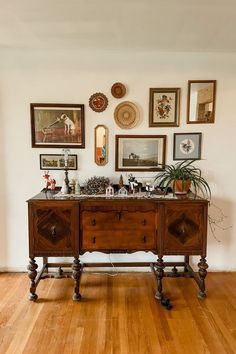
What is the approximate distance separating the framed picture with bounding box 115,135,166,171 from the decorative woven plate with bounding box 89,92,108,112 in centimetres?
34

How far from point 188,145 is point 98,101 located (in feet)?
3.40

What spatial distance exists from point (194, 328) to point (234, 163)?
64.3 inches

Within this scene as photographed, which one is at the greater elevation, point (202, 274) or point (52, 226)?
point (52, 226)

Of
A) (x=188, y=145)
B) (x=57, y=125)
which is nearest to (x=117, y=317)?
(x=188, y=145)

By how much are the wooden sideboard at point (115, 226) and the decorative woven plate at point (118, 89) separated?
3.56 ft

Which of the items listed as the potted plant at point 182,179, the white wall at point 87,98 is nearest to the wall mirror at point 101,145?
the white wall at point 87,98

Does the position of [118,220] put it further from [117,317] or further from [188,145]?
[188,145]

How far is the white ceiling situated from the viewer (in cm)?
177

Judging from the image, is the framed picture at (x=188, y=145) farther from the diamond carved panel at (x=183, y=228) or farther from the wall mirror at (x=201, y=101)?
the diamond carved panel at (x=183, y=228)

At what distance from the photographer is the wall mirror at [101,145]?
2672mm

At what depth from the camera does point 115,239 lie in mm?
2281

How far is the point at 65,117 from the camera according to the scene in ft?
8.70

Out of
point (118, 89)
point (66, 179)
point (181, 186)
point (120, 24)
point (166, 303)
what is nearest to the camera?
point (120, 24)

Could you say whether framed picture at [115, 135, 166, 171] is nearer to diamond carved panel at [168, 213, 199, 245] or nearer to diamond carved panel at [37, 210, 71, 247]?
diamond carved panel at [168, 213, 199, 245]
